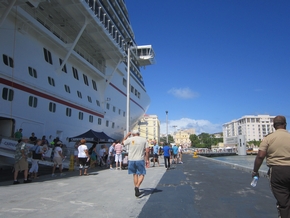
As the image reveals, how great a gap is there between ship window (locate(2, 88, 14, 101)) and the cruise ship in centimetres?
2

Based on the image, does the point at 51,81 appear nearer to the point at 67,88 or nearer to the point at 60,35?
the point at 67,88

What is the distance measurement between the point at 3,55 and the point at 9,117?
318cm

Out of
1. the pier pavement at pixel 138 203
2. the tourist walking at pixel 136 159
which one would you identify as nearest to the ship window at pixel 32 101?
the pier pavement at pixel 138 203

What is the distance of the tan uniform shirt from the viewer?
3348 mm

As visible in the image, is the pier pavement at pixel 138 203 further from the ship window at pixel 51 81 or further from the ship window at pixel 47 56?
the ship window at pixel 47 56

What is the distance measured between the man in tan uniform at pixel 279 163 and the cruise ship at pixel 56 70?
1052cm

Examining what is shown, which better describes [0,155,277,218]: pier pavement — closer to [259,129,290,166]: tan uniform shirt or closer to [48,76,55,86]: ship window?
[259,129,290,166]: tan uniform shirt

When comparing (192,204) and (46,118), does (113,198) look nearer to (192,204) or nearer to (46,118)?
(192,204)

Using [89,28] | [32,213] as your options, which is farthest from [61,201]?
[89,28]

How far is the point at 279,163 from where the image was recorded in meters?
3.36

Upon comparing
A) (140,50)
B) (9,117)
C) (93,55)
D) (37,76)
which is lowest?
(9,117)

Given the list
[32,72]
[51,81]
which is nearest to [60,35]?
[51,81]

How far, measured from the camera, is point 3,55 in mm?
12727

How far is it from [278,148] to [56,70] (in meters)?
16.4
